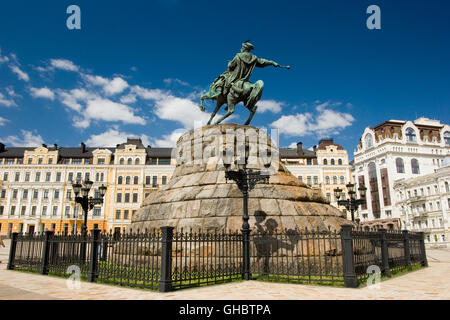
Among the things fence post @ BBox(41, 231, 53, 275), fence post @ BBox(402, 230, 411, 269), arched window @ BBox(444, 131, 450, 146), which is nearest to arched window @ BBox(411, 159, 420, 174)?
arched window @ BBox(444, 131, 450, 146)

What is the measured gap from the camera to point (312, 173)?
6169cm

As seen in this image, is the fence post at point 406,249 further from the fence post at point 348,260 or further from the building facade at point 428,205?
the building facade at point 428,205

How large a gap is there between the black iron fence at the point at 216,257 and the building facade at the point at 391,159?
190 ft

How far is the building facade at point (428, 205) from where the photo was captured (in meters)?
49.7

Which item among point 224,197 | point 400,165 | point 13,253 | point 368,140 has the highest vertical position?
point 368,140

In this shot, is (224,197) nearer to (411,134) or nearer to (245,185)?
(245,185)

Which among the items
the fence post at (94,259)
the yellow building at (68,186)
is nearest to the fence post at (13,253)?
the fence post at (94,259)

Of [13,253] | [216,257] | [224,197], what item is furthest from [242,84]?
[13,253]

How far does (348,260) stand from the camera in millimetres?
8531

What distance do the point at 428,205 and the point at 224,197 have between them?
52.4 m

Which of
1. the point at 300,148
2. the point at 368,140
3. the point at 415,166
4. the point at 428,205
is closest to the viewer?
the point at 428,205

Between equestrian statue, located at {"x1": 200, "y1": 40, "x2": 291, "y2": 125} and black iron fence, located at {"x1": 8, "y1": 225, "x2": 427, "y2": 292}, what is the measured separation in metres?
7.53

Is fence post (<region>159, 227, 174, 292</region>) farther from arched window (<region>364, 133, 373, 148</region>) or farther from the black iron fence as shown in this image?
arched window (<region>364, 133, 373, 148</region>)
